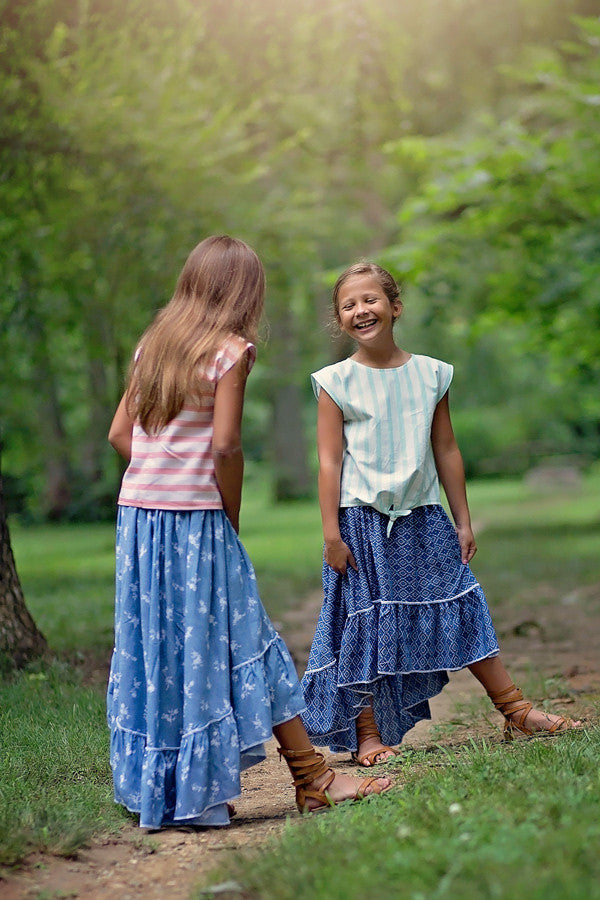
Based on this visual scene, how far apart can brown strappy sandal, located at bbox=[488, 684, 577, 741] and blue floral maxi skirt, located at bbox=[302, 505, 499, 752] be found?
0.22m

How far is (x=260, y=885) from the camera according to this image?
2.78 m

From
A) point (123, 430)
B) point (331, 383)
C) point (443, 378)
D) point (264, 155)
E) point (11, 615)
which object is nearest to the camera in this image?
point (123, 430)

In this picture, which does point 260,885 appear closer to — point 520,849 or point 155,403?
point 520,849

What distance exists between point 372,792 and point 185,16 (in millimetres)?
7785

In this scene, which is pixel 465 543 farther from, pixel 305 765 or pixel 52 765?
pixel 52 765

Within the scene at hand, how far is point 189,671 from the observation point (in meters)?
3.60

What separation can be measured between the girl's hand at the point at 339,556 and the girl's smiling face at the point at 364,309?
2.63ft

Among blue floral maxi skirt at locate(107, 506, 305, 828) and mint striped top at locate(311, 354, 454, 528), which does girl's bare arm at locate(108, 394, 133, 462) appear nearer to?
blue floral maxi skirt at locate(107, 506, 305, 828)

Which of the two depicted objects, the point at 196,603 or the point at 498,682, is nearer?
the point at 196,603

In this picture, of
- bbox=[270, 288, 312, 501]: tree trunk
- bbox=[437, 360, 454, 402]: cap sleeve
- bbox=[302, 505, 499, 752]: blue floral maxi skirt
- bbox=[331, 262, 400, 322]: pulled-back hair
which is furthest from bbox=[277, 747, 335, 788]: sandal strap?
bbox=[270, 288, 312, 501]: tree trunk

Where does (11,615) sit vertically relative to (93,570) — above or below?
above

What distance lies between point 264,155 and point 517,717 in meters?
9.75

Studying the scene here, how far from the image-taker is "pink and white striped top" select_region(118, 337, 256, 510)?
369 centimetres

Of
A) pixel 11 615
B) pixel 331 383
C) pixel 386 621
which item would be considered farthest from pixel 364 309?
pixel 11 615
